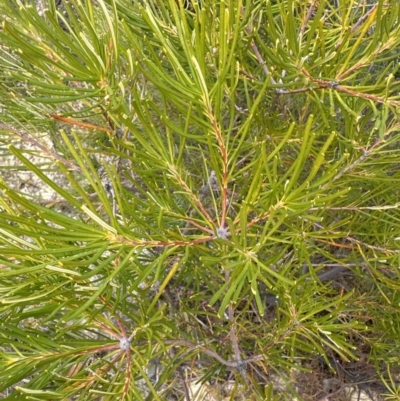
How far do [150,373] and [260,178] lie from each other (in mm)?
999

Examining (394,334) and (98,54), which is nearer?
(98,54)

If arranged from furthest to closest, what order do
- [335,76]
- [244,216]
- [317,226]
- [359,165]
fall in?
[317,226]
[359,165]
[335,76]
[244,216]

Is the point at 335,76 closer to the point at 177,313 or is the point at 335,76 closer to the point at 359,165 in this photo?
the point at 359,165

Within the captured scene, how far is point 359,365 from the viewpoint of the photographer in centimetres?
127

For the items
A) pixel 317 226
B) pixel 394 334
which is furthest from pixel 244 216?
pixel 394 334

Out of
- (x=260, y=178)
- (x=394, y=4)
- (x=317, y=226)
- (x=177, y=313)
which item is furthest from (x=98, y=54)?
(x=177, y=313)

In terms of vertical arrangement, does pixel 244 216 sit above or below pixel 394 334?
above

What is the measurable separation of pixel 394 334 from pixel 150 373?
2.24ft

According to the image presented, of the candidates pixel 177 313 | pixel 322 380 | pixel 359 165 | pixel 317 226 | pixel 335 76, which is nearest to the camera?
pixel 335 76

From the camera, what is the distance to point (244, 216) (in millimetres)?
386

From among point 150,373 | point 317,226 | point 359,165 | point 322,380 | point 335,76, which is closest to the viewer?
point 335,76

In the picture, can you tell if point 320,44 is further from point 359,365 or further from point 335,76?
point 359,365

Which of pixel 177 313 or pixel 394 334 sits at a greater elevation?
pixel 177 313

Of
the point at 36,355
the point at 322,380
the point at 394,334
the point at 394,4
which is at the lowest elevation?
the point at 322,380
